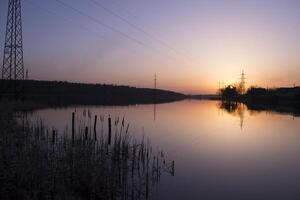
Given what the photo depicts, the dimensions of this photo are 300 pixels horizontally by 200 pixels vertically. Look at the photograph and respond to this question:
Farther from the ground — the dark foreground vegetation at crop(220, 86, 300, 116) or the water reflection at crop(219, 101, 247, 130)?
the dark foreground vegetation at crop(220, 86, 300, 116)

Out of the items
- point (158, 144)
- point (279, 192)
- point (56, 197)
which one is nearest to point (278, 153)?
point (158, 144)

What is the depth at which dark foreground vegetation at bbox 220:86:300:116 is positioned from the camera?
95719mm

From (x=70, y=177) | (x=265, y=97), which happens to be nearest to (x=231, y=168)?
(x=70, y=177)

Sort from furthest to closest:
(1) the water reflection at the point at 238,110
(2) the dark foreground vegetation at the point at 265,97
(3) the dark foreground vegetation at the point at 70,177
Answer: (2) the dark foreground vegetation at the point at 265,97 < (1) the water reflection at the point at 238,110 < (3) the dark foreground vegetation at the point at 70,177

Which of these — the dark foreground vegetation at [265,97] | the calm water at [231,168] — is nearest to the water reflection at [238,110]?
the dark foreground vegetation at [265,97]

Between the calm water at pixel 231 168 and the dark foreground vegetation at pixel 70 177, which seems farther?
the calm water at pixel 231 168

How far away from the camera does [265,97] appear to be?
411ft

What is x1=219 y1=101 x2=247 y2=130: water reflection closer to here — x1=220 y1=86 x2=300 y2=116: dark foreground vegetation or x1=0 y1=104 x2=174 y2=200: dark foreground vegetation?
x1=220 y1=86 x2=300 y2=116: dark foreground vegetation

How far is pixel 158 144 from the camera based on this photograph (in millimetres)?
21953

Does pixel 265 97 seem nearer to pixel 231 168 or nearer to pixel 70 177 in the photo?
pixel 231 168

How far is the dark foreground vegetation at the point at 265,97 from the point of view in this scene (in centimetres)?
9572

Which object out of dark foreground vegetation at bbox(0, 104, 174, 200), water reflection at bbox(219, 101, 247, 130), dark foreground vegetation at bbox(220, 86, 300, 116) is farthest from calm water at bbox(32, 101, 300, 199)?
dark foreground vegetation at bbox(220, 86, 300, 116)

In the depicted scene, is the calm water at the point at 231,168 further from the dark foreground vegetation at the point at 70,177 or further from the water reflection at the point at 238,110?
the water reflection at the point at 238,110

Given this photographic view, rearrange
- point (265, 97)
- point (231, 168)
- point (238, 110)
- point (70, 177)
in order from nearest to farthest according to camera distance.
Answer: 1. point (70, 177)
2. point (231, 168)
3. point (238, 110)
4. point (265, 97)
